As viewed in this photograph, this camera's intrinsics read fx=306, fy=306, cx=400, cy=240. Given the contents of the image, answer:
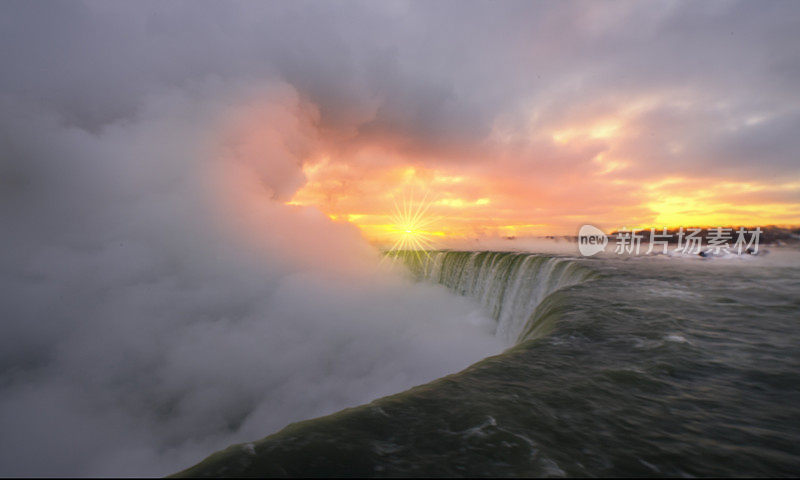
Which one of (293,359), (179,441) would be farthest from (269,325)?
(179,441)

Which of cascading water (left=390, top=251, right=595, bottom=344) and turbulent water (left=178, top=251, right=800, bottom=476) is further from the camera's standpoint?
cascading water (left=390, top=251, right=595, bottom=344)

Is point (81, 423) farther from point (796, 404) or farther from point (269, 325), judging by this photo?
point (796, 404)

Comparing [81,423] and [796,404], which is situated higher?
[796,404]

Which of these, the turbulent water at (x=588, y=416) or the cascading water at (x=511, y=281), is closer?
the turbulent water at (x=588, y=416)

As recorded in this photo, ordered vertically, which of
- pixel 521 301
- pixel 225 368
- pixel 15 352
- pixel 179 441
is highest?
pixel 521 301
